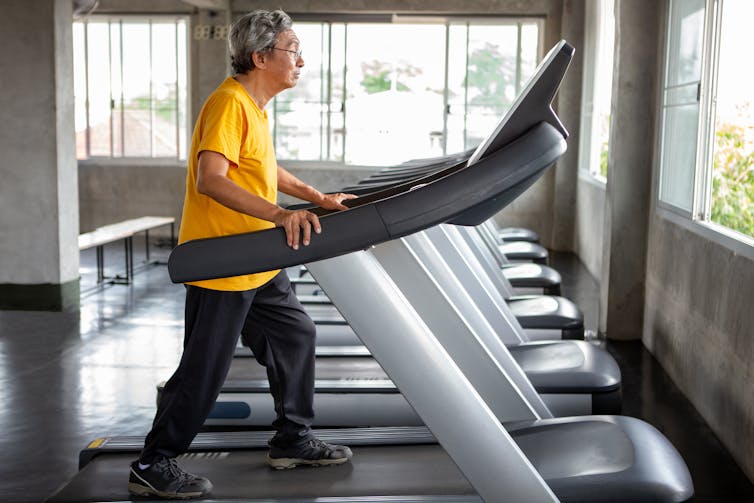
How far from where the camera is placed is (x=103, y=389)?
4352 mm

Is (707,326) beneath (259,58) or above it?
beneath

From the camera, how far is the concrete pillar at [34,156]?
21.2ft

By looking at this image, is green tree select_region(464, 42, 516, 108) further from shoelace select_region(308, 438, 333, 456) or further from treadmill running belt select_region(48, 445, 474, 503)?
shoelace select_region(308, 438, 333, 456)

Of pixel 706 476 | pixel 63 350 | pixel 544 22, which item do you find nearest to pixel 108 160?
pixel 544 22

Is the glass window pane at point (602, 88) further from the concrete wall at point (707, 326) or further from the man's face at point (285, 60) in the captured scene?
the man's face at point (285, 60)

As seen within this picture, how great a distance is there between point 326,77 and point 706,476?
8535 millimetres

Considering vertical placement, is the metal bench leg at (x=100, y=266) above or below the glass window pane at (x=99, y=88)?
below

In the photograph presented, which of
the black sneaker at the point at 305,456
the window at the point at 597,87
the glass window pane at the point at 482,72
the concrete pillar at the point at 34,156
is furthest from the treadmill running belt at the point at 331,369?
the glass window pane at the point at 482,72

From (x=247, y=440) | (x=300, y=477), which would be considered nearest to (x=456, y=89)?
(x=247, y=440)

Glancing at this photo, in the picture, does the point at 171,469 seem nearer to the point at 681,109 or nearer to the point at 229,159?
the point at 229,159

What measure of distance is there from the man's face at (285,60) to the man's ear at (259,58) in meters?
0.01

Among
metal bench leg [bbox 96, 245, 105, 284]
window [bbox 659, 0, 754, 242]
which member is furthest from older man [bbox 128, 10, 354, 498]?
metal bench leg [bbox 96, 245, 105, 284]

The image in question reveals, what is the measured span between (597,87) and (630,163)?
3597 millimetres

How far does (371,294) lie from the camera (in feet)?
6.27
